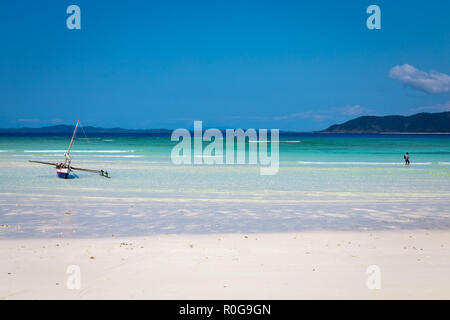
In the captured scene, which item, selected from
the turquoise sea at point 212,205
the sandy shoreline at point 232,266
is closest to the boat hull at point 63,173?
the turquoise sea at point 212,205

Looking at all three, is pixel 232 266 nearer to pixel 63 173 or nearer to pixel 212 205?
pixel 212 205

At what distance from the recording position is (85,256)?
30.1 ft

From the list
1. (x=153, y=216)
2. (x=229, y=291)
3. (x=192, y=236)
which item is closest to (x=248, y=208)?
(x=153, y=216)

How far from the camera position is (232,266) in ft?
27.7

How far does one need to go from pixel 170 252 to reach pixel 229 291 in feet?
9.20

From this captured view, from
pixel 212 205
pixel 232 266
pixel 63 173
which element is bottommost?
pixel 232 266

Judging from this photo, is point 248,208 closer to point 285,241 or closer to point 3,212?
point 285,241

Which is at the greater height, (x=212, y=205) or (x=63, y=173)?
(x=63, y=173)

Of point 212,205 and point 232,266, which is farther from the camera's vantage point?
point 212,205

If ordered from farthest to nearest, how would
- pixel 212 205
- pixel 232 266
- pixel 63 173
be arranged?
pixel 63 173
pixel 212 205
pixel 232 266

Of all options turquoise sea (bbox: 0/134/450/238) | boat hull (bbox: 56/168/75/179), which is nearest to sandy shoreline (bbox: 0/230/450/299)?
turquoise sea (bbox: 0/134/450/238)

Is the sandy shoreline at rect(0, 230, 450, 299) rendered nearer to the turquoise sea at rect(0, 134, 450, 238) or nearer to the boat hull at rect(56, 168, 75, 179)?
the turquoise sea at rect(0, 134, 450, 238)

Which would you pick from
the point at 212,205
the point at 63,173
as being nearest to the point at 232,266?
the point at 212,205

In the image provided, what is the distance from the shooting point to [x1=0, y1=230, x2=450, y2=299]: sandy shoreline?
7039 mm
